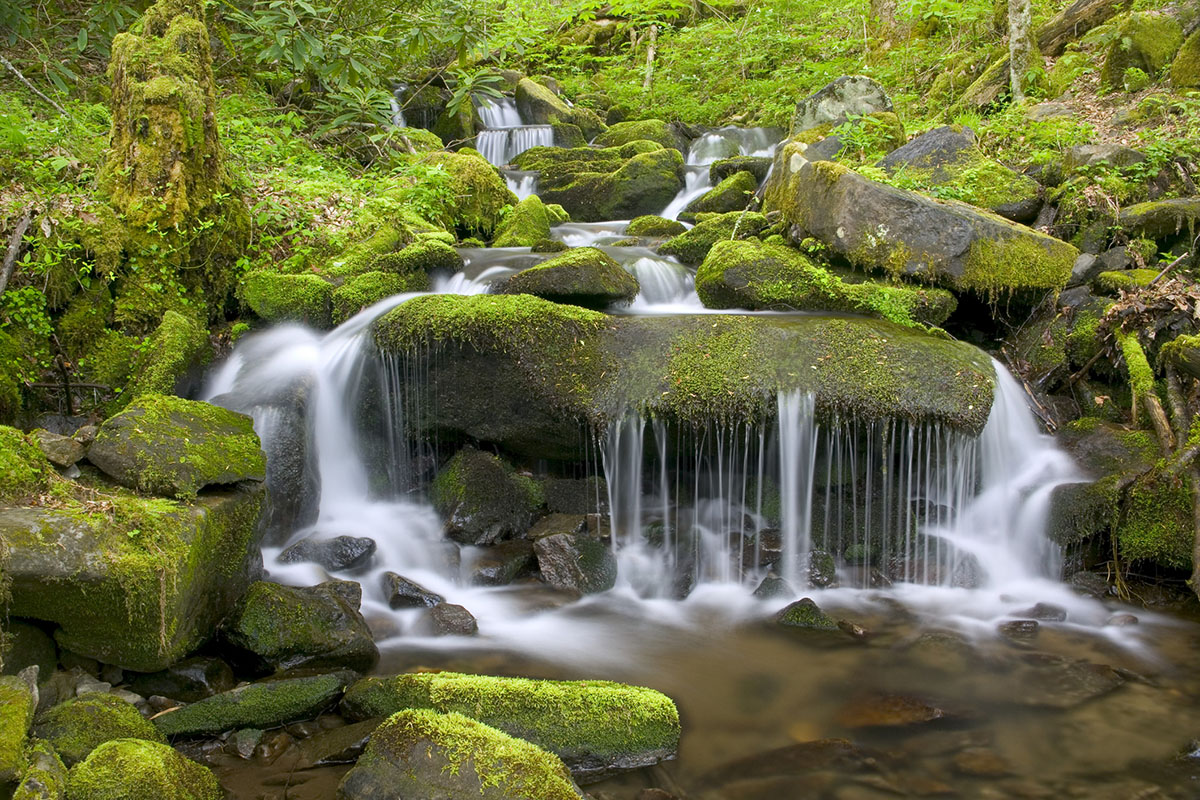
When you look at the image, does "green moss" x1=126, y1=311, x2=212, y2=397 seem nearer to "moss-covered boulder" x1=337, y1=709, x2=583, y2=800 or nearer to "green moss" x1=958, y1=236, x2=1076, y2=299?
"moss-covered boulder" x1=337, y1=709, x2=583, y2=800

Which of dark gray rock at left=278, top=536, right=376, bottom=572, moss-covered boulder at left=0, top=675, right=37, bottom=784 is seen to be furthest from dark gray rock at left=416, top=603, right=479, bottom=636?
moss-covered boulder at left=0, top=675, right=37, bottom=784

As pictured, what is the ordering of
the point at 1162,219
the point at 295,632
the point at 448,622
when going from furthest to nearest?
the point at 1162,219
the point at 448,622
the point at 295,632

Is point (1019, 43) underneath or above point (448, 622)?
above

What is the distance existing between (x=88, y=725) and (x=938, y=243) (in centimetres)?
702

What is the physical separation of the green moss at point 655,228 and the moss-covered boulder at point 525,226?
1187 millimetres

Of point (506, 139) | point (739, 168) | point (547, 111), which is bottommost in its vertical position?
point (739, 168)

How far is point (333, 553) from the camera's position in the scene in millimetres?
5824

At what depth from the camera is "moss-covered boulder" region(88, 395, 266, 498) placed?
4.43 metres

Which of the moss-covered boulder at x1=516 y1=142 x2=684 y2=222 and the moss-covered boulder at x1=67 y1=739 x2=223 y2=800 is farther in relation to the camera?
the moss-covered boulder at x1=516 y1=142 x2=684 y2=222

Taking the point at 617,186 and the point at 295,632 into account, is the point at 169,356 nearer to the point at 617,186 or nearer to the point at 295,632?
the point at 295,632

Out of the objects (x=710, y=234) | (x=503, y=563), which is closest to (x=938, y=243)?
(x=710, y=234)

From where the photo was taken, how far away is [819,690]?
14.7ft

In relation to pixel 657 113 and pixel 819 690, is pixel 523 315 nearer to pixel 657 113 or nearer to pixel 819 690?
pixel 819 690

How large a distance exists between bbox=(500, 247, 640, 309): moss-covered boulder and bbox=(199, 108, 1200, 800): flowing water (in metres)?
0.76
